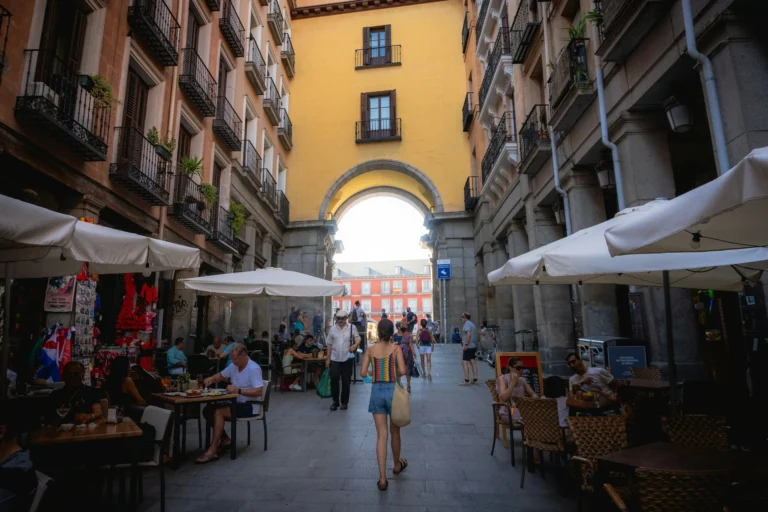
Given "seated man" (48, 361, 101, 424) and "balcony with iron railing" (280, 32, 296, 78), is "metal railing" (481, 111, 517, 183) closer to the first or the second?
"balcony with iron railing" (280, 32, 296, 78)

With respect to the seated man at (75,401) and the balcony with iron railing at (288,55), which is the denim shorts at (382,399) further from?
the balcony with iron railing at (288,55)

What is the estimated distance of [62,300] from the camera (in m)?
7.47

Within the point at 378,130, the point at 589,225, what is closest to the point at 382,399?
the point at 589,225

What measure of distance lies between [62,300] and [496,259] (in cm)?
1484

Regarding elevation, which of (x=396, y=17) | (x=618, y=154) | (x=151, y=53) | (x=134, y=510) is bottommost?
(x=134, y=510)

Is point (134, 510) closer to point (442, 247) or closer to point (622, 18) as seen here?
point (622, 18)

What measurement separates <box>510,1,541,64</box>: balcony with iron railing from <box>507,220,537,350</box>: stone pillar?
208 inches

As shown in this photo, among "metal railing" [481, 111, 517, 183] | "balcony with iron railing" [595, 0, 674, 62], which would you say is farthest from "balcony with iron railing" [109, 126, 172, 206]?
"metal railing" [481, 111, 517, 183]

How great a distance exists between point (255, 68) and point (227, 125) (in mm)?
4048

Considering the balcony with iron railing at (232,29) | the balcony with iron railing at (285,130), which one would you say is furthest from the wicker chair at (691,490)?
the balcony with iron railing at (285,130)

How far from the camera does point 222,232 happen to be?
48.1 ft

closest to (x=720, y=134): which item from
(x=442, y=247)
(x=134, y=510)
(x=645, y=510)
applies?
(x=645, y=510)

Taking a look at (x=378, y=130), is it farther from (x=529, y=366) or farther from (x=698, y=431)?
(x=698, y=431)

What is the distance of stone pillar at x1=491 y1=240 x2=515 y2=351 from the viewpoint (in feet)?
54.4
